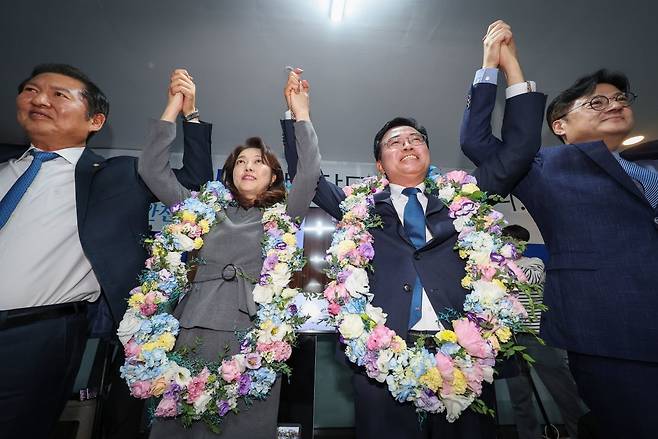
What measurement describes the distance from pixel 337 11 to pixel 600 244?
275 centimetres

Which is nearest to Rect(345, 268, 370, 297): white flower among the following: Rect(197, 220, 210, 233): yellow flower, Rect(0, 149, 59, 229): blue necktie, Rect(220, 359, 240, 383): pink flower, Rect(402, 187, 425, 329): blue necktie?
Rect(402, 187, 425, 329): blue necktie

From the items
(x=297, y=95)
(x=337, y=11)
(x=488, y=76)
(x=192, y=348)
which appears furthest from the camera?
(x=337, y=11)

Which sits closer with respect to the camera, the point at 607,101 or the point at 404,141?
the point at 607,101

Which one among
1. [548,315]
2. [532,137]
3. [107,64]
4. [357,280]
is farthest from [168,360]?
[107,64]

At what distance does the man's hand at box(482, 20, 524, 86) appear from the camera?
70.0 inches

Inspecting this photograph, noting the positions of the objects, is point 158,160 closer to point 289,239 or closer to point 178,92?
point 178,92

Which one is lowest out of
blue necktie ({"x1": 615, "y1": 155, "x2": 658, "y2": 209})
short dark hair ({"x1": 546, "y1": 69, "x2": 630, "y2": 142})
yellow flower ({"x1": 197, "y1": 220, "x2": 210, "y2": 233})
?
yellow flower ({"x1": 197, "y1": 220, "x2": 210, "y2": 233})

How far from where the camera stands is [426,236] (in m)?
1.69

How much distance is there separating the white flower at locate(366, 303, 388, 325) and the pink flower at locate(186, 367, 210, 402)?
84cm

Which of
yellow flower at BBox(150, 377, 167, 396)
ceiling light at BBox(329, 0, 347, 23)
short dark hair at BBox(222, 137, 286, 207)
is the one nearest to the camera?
yellow flower at BBox(150, 377, 167, 396)

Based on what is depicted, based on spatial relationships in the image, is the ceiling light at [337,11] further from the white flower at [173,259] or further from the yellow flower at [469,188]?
the white flower at [173,259]

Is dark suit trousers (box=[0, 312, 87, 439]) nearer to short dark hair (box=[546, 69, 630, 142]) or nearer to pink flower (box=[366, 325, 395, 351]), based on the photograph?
pink flower (box=[366, 325, 395, 351])

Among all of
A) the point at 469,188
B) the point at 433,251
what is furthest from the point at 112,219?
the point at 469,188

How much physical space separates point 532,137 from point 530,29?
Result: 226 cm
